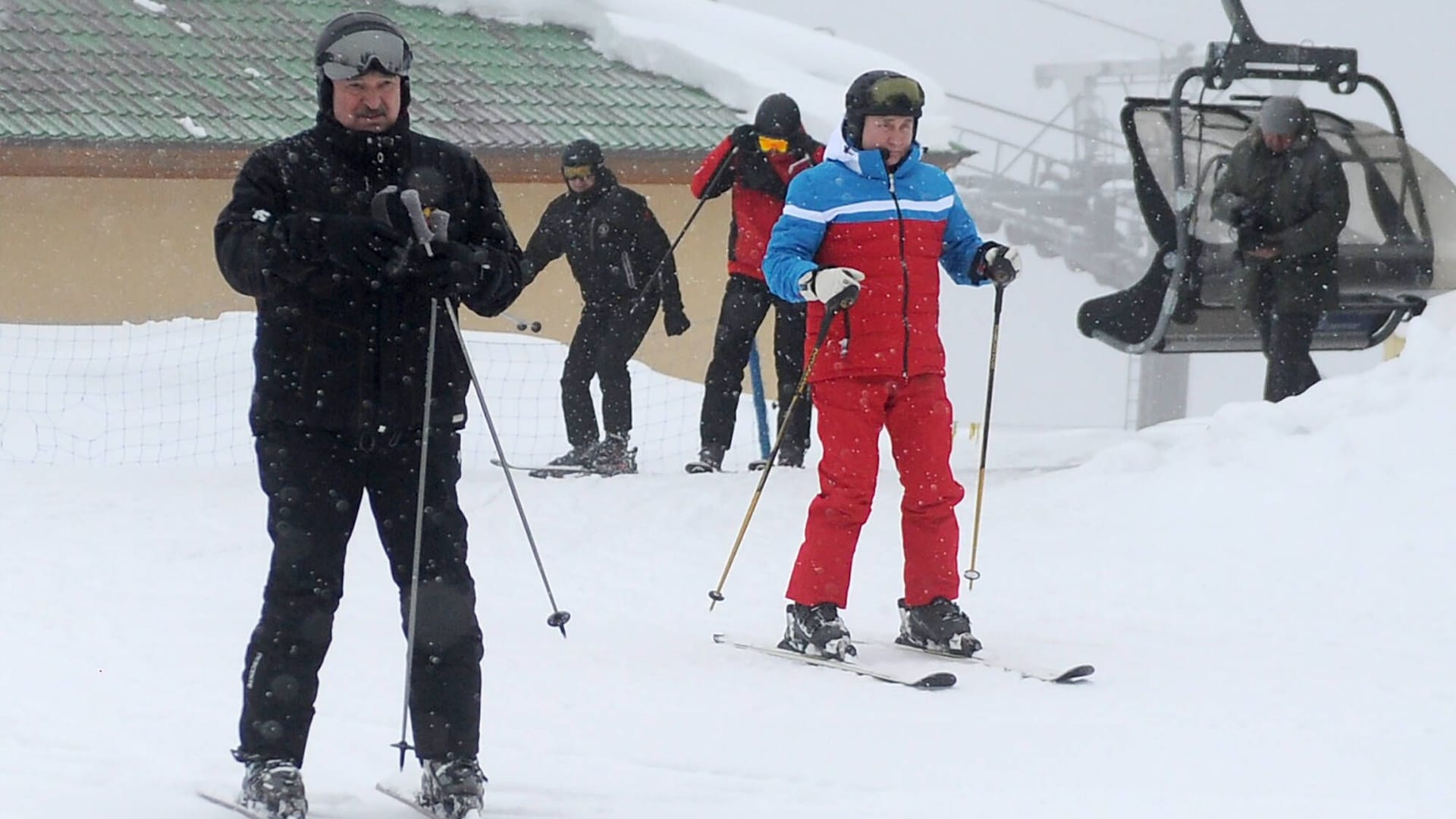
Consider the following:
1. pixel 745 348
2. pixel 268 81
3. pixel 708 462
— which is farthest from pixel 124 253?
pixel 745 348

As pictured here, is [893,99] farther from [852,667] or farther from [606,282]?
[606,282]

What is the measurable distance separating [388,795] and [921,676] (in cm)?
186

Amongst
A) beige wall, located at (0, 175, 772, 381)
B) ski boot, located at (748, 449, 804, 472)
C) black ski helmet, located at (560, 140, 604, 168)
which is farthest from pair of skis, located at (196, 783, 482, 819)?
beige wall, located at (0, 175, 772, 381)

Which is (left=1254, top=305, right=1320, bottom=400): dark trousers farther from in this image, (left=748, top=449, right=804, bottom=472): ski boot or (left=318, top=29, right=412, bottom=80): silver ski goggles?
A: (left=318, top=29, right=412, bottom=80): silver ski goggles

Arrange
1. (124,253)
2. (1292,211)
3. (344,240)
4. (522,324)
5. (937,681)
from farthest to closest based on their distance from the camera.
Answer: (124,253) → (1292,211) → (937,681) → (522,324) → (344,240)

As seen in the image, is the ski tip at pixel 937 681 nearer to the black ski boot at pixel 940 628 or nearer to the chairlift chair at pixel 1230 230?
the black ski boot at pixel 940 628

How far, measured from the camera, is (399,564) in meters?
3.99

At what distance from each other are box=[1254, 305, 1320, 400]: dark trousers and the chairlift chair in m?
0.18

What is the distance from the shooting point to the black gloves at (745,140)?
9203 mm

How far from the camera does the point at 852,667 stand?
5.70m

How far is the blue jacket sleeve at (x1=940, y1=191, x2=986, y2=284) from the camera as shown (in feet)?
19.8

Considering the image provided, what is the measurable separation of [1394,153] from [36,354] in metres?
7.92

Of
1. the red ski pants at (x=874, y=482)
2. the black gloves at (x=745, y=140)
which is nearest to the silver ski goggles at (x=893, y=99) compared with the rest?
the red ski pants at (x=874, y=482)

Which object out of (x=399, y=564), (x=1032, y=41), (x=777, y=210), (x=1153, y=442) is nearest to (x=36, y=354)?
(x=777, y=210)
